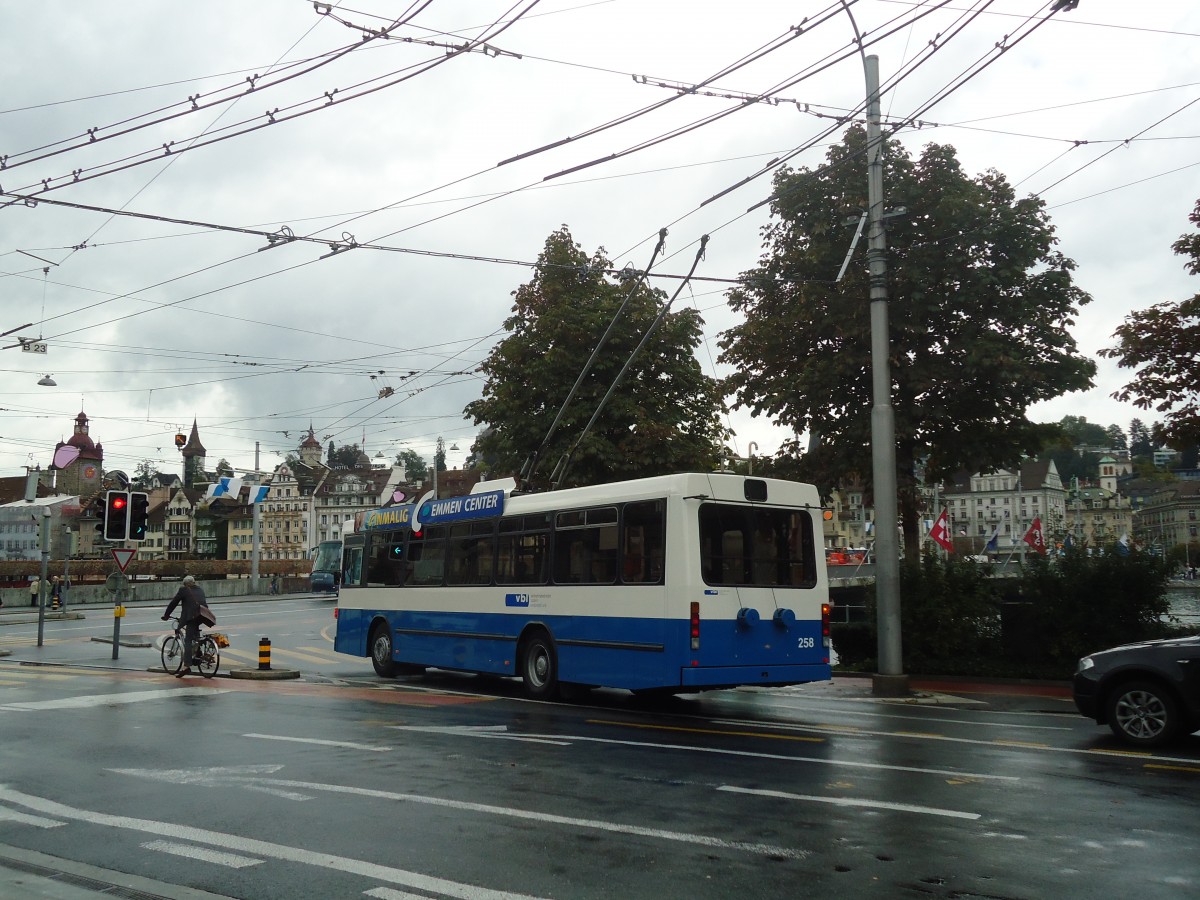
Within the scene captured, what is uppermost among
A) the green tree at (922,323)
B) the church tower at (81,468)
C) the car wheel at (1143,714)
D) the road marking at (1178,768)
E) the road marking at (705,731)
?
the church tower at (81,468)

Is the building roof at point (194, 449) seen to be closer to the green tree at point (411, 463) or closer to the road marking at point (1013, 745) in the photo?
the green tree at point (411, 463)

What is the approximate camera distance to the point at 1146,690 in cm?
1068

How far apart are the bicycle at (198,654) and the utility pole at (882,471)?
11.8 meters

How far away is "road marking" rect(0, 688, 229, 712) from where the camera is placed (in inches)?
588

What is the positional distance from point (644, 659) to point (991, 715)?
14.8ft

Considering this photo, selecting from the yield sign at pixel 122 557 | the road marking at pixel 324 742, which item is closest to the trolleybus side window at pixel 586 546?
the road marking at pixel 324 742

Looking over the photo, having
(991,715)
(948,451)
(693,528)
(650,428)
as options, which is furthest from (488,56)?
(650,428)

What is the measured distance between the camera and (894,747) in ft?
35.3

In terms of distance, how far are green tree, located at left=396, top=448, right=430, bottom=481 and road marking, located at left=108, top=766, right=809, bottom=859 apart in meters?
156

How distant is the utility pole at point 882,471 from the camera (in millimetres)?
16781

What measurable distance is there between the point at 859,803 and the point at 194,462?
18335cm

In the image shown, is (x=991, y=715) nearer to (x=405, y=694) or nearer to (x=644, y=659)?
(x=644, y=659)

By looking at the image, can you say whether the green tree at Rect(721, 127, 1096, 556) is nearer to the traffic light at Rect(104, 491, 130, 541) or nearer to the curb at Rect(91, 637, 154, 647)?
the traffic light at Rect(104, 491, 130, 541)

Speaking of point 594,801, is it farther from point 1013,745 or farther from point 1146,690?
point 1146,690
